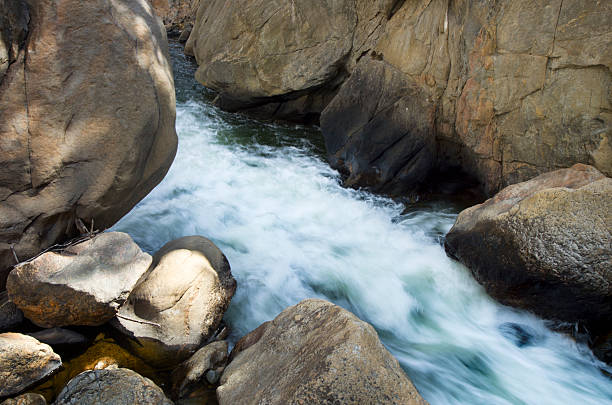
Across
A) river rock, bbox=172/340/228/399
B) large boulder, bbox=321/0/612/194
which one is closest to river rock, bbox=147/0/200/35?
large boulder, bbox=321/0/612/194

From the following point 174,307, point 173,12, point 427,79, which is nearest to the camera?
point 174,307

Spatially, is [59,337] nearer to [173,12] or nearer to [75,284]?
[75,284]

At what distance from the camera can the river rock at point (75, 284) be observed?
2.77m

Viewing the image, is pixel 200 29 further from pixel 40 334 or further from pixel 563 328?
pixel 563 328

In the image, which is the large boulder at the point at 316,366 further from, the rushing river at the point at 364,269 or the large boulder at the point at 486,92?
the large boulder at the point at 486,92

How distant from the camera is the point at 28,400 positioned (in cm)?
238

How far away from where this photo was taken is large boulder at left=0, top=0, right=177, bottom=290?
2.98 meters

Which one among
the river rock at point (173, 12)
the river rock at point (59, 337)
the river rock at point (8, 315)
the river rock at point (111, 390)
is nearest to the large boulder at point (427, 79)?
the river rock at point (59, 337)

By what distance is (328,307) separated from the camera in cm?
263

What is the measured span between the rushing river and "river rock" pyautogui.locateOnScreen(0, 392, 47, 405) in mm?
1382

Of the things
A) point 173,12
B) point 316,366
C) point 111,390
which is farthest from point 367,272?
point 173,12

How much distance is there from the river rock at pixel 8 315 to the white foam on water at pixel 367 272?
4.92 ft

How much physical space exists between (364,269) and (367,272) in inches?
2.0

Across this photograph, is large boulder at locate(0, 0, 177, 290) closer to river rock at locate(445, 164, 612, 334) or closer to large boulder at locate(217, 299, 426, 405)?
large boulder at locate(217, 299, 426, 405)
